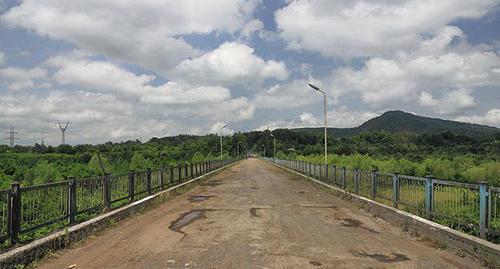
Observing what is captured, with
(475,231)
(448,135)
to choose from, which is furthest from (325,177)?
(448,135)

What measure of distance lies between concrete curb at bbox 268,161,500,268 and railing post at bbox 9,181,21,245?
7577 mm

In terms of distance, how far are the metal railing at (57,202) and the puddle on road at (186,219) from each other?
1.94 meters

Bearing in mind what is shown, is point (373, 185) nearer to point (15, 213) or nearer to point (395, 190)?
point (395, 190)

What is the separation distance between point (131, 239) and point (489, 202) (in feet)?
22.0

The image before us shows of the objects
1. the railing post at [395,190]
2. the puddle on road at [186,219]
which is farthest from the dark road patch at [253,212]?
the railing post at [395,190]

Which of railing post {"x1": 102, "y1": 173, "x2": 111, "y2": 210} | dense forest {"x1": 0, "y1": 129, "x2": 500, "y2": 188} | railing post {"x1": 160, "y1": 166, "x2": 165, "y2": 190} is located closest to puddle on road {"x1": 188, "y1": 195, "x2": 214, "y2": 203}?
railing post {"x1": 160, "y1": 166, "x2": 165, "y2": 190}

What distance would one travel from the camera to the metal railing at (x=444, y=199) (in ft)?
A: 24.7

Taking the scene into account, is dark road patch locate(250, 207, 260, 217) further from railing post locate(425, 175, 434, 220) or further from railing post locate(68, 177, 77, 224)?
railing post locate(68, 177, 77, 224)

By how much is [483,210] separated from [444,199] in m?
1.65

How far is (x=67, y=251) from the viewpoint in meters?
7.99

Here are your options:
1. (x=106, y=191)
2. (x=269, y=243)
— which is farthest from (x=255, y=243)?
(x=106, y=191)

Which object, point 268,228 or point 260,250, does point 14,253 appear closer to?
point 260,250

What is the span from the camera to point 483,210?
24.7 ft

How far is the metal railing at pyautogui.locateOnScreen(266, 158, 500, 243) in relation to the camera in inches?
296
